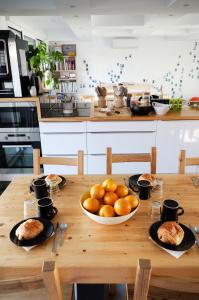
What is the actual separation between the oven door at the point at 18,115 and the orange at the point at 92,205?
1.72 meters

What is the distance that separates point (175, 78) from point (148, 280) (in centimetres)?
720

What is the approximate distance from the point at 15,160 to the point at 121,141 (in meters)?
1.29

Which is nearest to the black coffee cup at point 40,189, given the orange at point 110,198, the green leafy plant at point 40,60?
the orange at point 110,198

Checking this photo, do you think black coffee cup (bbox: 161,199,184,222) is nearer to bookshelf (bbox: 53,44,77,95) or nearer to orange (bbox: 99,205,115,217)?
orange (bbox: 99,205,115,217)

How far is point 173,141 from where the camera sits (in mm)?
2646

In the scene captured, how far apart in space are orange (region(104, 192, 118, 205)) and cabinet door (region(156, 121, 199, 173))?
1656mm

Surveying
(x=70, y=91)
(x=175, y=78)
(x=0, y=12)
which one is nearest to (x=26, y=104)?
(x=0, y=12)

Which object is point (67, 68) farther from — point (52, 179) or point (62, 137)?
point (52, 179)

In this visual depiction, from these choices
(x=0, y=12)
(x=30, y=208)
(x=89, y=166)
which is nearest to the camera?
(x=30, y=208)

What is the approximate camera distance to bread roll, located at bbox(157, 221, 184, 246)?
90 cm

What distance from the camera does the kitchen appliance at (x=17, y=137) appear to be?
2.51 metres

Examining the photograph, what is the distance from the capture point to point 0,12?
3.59m

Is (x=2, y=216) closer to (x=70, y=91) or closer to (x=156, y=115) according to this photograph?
(x=156, y=115)

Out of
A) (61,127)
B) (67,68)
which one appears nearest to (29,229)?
(61,127)
